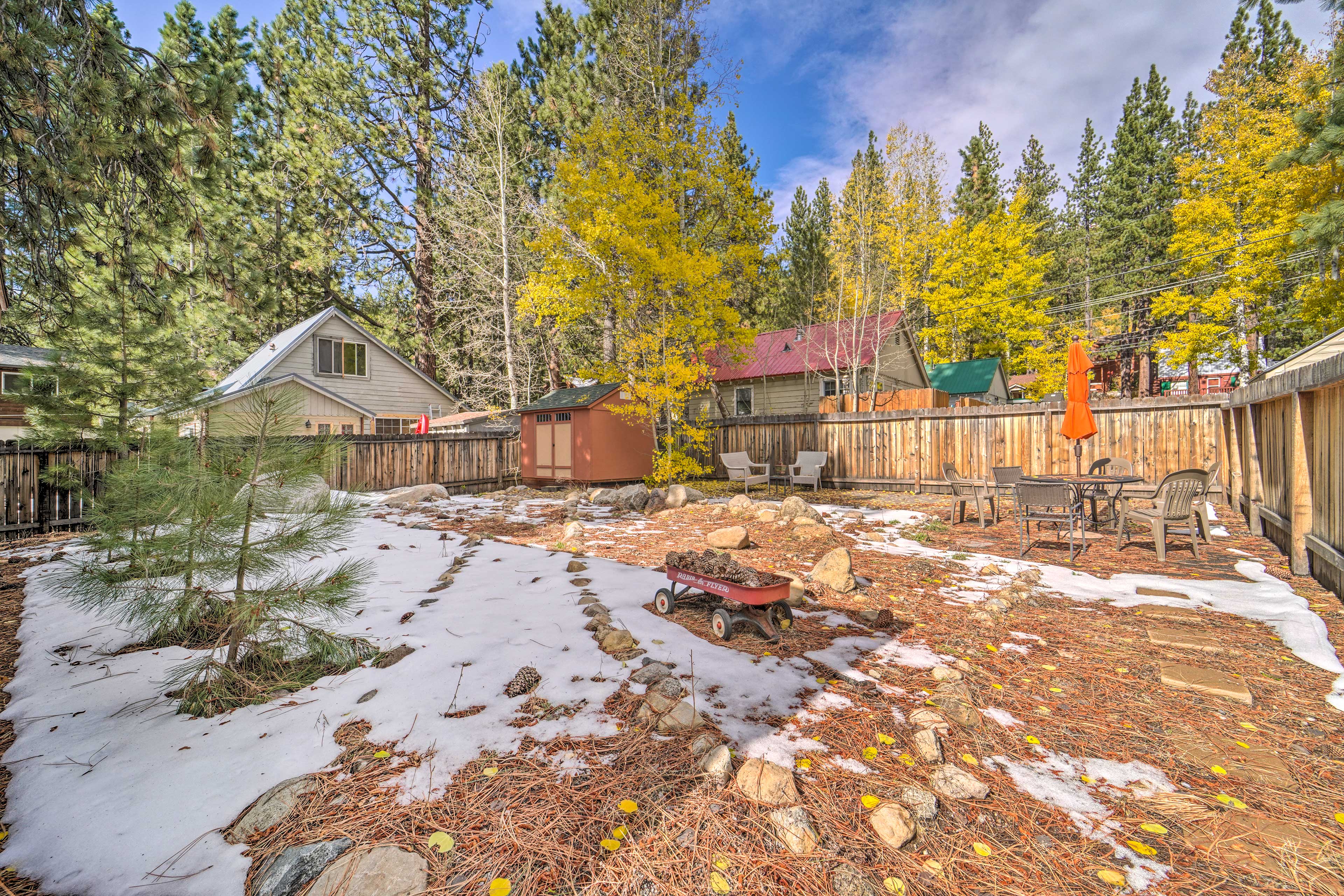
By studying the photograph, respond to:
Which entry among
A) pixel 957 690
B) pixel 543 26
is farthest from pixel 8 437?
pixel 957 690

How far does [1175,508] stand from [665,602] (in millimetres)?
6010

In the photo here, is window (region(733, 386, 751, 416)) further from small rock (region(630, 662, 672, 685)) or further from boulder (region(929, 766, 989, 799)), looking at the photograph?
boulder (region(929, 766, 989, 799))

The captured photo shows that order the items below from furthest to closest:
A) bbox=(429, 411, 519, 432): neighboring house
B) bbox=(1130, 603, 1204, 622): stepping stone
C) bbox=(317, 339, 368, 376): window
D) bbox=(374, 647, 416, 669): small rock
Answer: bbox=(317, 339, 368, 376): window, bbox=(429, 411, 519, 432): neighboring house, bbox=(1130, 603, 1204, 622): stepping stone, bbox=(374, 647, 416, 669): small rock

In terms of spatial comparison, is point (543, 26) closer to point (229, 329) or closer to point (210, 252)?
point (229, 329)

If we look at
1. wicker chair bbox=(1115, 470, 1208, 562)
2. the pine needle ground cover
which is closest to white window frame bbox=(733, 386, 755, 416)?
wicker chair bbox=(1115, 470, 1208, 562)

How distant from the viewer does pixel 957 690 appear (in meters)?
2.76

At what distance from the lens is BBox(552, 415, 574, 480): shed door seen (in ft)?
43.8

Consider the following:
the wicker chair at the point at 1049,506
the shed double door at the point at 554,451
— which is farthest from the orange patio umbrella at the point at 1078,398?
the shed double door at the point at 554,451

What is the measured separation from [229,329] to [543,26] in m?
15.8

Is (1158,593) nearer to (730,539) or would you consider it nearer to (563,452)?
(730,539)

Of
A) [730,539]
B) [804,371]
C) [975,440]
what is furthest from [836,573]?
[804,371]

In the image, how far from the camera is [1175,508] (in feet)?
19.3

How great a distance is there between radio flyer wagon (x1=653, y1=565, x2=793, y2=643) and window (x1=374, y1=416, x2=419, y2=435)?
59.3ft

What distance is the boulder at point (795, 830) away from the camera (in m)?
1.77
